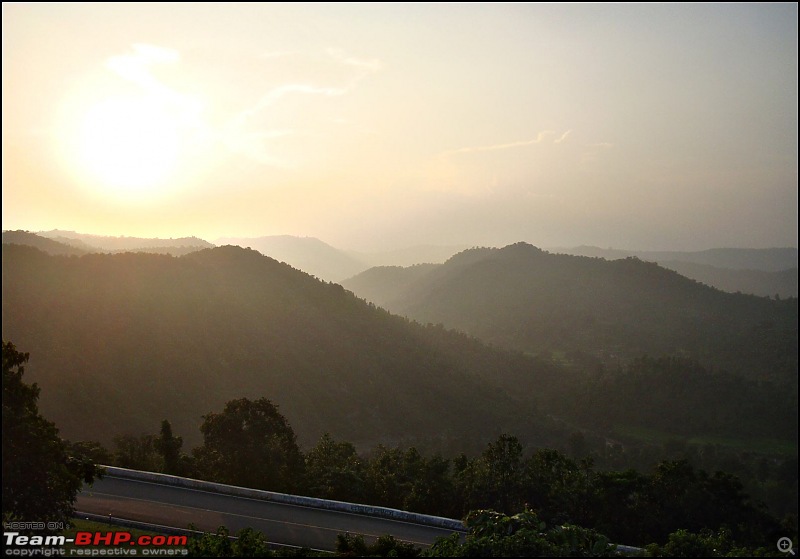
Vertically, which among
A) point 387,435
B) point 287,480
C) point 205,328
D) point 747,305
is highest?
point 747,305

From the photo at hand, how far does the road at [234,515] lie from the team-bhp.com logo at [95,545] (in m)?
2.29

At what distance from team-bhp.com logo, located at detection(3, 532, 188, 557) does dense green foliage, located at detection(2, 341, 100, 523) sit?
1.87ft

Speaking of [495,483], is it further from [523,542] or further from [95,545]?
[95,545]

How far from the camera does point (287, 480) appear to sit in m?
27.7

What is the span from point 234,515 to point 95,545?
6004 millimetres

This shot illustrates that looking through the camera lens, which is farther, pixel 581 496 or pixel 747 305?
pixel 747 305

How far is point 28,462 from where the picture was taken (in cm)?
1487

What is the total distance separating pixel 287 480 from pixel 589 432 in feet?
310

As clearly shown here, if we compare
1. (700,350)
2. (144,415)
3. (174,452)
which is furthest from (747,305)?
(174,452)

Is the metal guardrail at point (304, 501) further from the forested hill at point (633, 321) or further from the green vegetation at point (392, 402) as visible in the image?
the forested hill at point (633, 321)

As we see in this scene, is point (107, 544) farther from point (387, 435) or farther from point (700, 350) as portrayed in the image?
point (700, 350)

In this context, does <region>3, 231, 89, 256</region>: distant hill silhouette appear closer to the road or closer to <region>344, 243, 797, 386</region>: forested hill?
the road

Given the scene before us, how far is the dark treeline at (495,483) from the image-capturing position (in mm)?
26578

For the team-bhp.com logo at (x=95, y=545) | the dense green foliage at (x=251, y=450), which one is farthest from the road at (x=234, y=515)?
the dense green foliage at (x=251, y=450)
